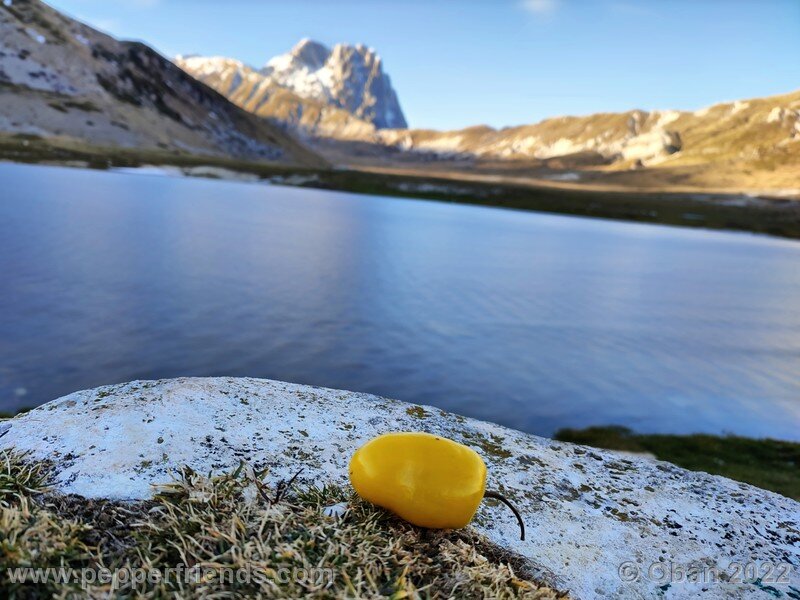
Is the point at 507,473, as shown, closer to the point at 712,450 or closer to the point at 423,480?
the point at 423,480

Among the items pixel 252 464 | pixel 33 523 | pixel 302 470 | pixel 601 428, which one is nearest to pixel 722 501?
pixel 302 470

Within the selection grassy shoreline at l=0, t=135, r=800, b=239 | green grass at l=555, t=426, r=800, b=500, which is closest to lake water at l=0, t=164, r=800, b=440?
green grass at l=555, t=426, r=800, b=500

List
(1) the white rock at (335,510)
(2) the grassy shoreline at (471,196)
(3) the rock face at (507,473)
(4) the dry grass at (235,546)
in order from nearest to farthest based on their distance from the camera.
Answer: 1. (4) the dry grass at (235,546)
2. (1) the white rock at (335,510)
3. (3) the rock face at (507,473)
4. (2) the grassy shoreline at (471,196)

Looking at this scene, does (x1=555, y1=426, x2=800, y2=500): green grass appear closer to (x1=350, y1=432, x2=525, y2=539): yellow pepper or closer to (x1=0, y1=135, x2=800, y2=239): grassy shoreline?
(x1=350, y1=432, x2=525, y2=539): yellow pepper

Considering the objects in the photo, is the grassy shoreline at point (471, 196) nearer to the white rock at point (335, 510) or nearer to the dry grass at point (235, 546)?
the dry grass at point (235, 546)

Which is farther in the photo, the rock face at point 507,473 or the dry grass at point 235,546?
the rock face at point 507,473

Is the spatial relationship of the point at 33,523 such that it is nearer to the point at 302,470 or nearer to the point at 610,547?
the point at 302,470

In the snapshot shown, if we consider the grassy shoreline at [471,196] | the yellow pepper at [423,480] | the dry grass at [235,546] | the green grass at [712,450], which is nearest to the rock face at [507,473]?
the dry grass at [235,546]
